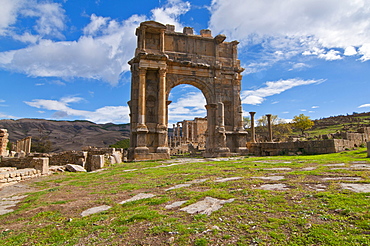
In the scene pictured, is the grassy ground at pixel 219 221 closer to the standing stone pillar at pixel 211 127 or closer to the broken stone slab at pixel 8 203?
the broken stone slab at pixel 8 203

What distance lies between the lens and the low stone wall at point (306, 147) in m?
13.6

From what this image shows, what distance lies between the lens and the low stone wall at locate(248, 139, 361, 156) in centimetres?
1363

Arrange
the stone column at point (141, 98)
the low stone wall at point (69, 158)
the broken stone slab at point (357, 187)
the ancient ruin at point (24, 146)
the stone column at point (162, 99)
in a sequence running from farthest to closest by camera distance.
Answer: the ancient ruin at point (24, 146)
the stone column at point (162, 99)
the stone column at point (141, 98)
the low stone wall at point (69, 158)
the broken stone slab at point (357, 187)

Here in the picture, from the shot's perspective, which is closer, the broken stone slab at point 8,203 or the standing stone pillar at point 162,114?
the broken stone slab at point 8,203

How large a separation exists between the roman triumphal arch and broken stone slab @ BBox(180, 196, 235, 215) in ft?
40.5

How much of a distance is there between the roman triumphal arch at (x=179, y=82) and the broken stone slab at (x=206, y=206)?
1235 centimetres

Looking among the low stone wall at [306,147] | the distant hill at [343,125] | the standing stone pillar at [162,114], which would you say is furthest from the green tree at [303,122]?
the standing stone pillar at [162,114]

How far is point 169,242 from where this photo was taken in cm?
272

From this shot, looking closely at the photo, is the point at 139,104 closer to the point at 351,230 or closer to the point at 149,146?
the point at 149,146

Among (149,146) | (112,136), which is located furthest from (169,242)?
(112,136)

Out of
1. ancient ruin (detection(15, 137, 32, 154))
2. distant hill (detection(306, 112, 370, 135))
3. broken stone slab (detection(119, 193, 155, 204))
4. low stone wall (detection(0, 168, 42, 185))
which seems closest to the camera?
broken stone slab (detection(119, 193, 155, 204))

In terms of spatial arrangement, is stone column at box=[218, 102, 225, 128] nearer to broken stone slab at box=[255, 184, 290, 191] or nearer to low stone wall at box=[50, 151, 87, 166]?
low stone wall at box=[50, 151, 87, 166]

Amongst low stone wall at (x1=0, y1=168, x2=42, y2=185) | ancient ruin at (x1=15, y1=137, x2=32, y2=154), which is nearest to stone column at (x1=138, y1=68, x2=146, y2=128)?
low stone wall at (x1=0, y1=168, x2=42, y2=185)

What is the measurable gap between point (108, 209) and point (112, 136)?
6309cm
